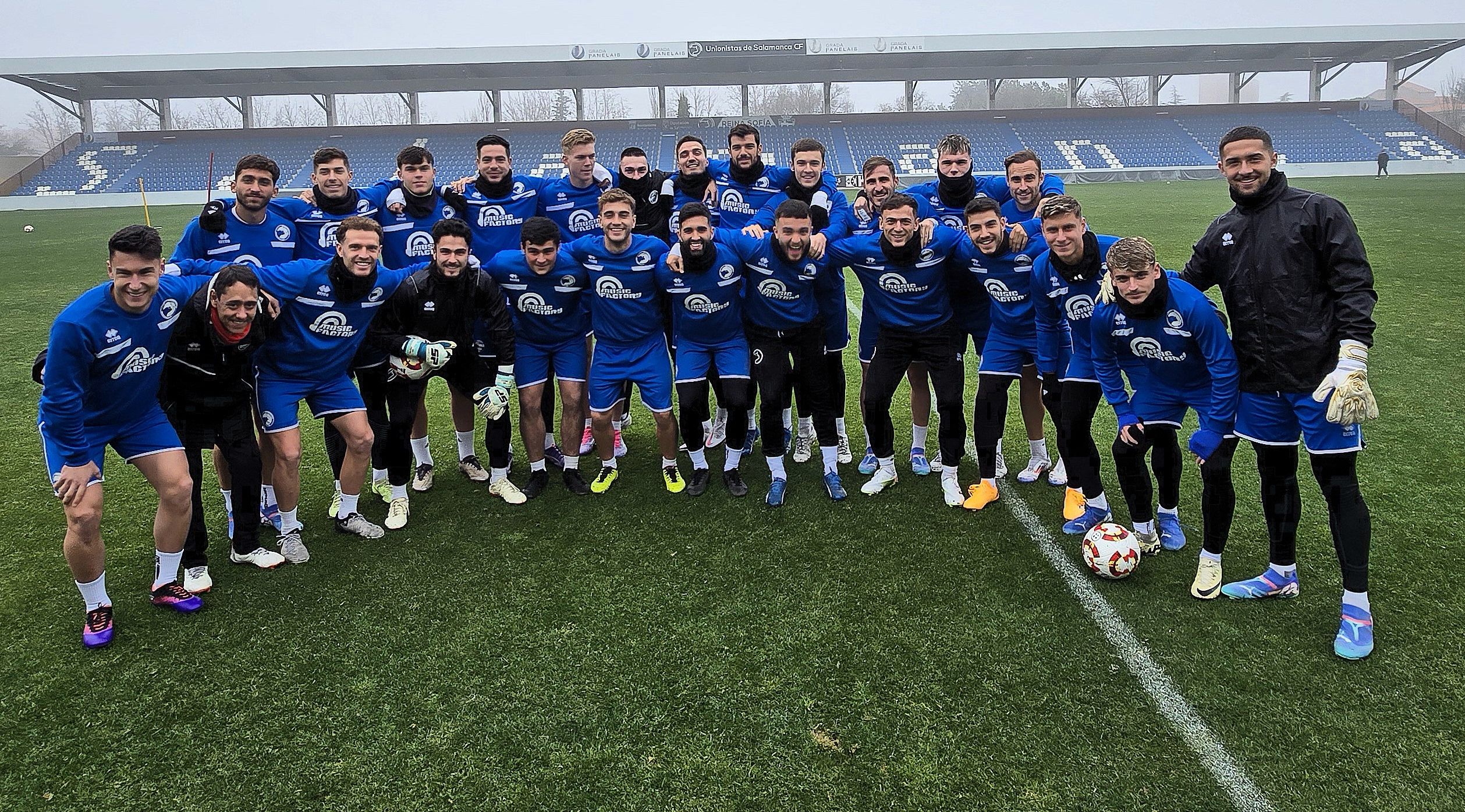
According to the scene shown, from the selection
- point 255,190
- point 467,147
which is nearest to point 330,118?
point 467,147

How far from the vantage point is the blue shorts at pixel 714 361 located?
5488 mm

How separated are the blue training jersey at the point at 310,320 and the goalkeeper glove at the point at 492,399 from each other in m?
0.73

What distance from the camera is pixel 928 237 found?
197 inches

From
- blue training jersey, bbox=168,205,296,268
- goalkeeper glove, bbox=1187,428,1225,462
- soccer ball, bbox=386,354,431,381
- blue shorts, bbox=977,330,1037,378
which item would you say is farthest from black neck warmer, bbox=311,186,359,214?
goalkeeper glove, bbox=1187,428,1225,462

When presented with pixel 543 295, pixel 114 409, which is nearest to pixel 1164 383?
pixel 543 295

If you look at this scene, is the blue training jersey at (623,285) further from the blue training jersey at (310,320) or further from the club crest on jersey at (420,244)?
the blue training jersey at (310,320)

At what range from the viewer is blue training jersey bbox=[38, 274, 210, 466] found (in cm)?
358

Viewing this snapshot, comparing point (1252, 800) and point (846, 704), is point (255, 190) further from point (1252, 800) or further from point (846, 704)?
point (1252, 800)

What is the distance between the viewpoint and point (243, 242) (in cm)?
532

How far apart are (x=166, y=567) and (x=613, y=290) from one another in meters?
2.75

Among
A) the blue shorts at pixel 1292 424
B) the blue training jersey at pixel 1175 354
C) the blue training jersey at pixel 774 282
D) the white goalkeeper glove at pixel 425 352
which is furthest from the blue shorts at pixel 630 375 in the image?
the blue shorts at pixel 1292 424

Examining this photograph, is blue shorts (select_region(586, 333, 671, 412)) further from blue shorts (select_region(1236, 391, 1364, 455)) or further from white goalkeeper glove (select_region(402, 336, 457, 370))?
blue shorts (select_region(1236, 391, 1364, 455))

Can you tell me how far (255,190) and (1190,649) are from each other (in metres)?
5.41

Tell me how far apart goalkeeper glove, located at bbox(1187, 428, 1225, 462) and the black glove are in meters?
5.28
